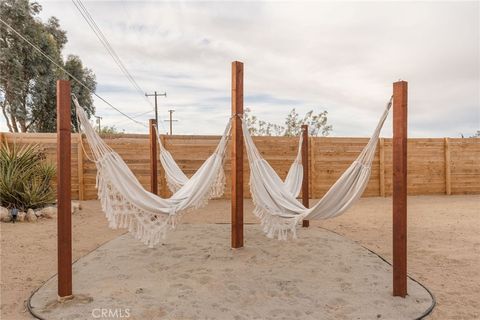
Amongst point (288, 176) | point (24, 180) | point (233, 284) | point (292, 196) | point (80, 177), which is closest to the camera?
point (233, 284)

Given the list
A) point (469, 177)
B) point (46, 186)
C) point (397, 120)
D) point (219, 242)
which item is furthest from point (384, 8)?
point (469, 177)

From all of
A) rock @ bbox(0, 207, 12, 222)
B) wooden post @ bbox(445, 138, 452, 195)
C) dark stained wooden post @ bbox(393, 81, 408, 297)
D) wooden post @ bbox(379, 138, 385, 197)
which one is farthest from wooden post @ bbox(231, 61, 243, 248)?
wooden post @ bbox(445, 138, 452, 195)

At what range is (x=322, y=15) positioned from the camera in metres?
3.48

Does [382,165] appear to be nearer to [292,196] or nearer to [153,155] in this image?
[292,196]

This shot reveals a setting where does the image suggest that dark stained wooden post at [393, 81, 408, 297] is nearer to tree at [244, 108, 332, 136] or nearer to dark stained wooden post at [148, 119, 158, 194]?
dark stained wooden post at [148, 119, 158, 194]

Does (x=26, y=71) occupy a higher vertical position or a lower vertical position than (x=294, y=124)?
higher

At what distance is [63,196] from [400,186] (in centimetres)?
194

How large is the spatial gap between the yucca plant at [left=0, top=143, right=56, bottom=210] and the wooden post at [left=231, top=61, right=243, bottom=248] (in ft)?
9.46

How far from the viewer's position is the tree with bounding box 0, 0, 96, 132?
10.1 meters

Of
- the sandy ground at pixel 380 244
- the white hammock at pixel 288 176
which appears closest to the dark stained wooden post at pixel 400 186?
the sandy ground at pixel 380 244

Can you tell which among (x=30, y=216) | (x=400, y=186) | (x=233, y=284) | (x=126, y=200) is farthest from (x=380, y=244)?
(x=30, y=216)

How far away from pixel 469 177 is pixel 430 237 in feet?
14.6

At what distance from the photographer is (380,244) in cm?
325

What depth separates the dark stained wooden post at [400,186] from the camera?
6.42 feet
